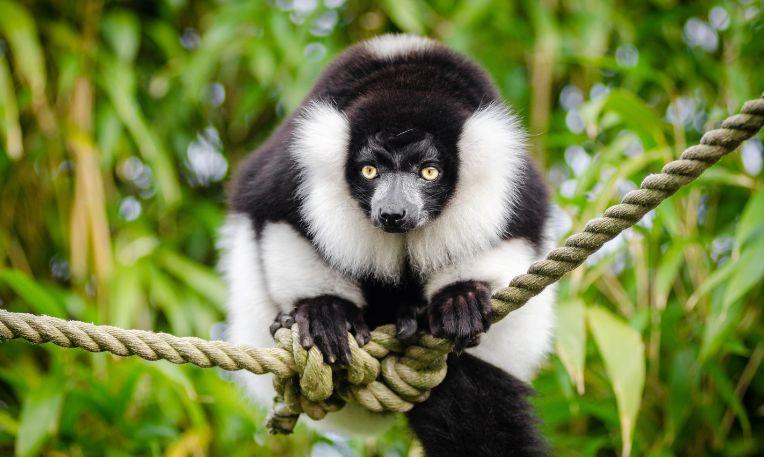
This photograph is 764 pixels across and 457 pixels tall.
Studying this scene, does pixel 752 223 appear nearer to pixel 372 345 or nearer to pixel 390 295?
pixel 390 295

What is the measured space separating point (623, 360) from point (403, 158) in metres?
1.20

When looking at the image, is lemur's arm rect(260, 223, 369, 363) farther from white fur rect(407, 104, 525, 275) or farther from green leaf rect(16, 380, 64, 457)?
green leaf rect(16, 380, 64, 457)

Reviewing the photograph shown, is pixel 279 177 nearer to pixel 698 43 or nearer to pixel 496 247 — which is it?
pixel 496 247

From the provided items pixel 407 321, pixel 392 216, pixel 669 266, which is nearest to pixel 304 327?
pixel 407 321

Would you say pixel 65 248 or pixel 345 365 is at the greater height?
pixel 345 365

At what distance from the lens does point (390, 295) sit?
2436 millimetres

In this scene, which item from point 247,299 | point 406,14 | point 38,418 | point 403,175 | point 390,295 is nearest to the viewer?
point 403,175

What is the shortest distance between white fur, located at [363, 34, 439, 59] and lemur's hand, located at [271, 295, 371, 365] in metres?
0.84

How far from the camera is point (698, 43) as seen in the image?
4406 millimetres

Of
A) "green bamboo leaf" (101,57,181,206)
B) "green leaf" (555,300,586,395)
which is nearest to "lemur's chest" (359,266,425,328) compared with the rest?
"green leaf" (555,300,586,395)

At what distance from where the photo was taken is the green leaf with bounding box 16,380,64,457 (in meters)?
3.03

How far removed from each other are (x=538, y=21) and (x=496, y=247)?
2.37m

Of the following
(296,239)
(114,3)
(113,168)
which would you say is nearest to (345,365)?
(296,239)

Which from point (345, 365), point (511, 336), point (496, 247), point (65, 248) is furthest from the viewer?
point (65, 248)
